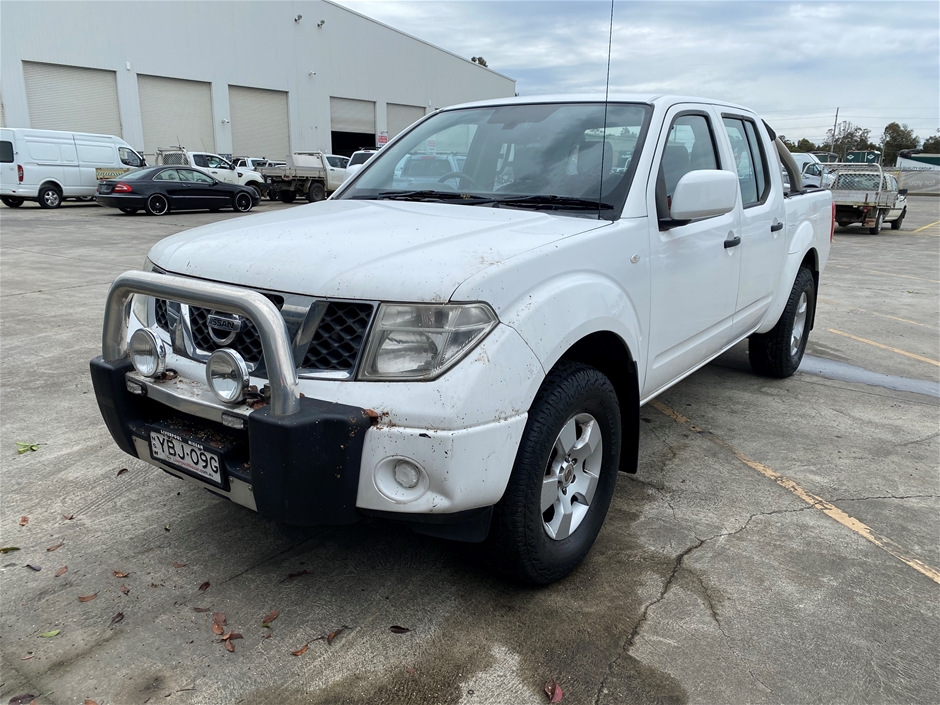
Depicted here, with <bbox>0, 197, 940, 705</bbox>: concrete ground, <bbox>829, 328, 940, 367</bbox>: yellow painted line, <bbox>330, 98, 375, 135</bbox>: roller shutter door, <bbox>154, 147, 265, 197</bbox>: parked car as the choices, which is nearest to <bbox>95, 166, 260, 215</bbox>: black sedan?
<bbox>154, 147, 265, 197</bbox>: parked car

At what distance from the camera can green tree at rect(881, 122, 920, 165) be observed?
72.1 metres

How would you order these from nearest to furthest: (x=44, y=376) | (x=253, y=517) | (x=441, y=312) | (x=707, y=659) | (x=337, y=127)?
1. (x=441, y=312)
2. (x=707, y=659)
3. (x=253, y=517)
4. (x=44, y=376)
5. (x=337, y=127)

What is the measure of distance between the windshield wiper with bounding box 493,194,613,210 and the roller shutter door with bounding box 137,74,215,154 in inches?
1198

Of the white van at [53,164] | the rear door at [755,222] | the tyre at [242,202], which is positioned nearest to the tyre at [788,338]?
the rear door at [755,222]

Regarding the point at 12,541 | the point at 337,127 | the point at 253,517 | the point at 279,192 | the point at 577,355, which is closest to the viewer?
the point at 577,355

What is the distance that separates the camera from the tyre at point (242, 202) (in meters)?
20.8

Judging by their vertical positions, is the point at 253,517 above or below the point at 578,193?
below

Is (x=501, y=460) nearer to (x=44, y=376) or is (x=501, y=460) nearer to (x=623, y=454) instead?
(x=623, y=454)

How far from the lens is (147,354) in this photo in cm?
245

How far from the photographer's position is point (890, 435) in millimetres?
4309

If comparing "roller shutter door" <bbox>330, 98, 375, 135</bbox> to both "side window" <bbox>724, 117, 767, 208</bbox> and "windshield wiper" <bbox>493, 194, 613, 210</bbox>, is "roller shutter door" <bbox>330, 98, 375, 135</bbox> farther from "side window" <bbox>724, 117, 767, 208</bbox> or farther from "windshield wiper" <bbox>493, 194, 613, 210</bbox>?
"windshield wiper" <bbox>493, 194, 613, 210</bbox>

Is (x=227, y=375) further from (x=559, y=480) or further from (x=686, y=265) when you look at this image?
(x=686, y=265)

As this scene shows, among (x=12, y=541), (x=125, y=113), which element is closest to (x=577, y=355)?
(x=12, y=541)

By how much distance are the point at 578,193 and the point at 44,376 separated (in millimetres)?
4139
